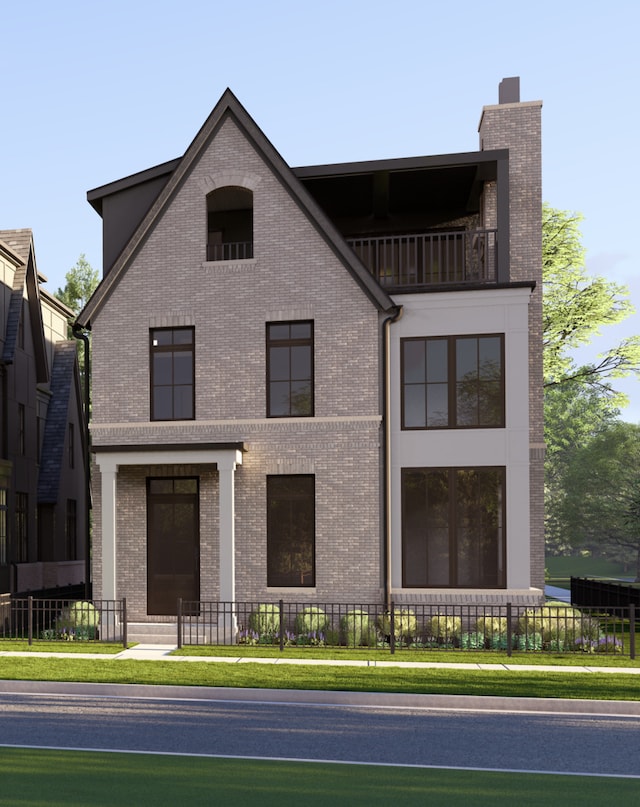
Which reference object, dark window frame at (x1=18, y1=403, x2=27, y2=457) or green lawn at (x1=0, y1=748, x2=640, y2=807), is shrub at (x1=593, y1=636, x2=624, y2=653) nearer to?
green lawn at (x1=0, y1=748, x2=640, y2=807)

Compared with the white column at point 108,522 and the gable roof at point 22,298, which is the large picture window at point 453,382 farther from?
the gable roof at point 22,298

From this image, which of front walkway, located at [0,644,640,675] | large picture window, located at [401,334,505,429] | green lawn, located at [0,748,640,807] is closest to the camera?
green lawn, located at [0,748,640,807]

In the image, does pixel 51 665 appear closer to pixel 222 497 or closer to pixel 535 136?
pixel 222 497

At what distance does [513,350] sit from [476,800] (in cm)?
1367

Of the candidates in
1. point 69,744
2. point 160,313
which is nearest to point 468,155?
point 160,313

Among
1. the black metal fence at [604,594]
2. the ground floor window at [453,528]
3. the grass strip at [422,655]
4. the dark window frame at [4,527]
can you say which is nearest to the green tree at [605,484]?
the black metal fence at [604,594]

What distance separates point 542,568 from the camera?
20.5m

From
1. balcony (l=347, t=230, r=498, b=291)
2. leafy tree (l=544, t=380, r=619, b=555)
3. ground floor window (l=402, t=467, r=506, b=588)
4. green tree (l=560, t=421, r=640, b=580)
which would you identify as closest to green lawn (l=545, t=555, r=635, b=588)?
leafy tree (l=544, t=380, r=619, b=555)

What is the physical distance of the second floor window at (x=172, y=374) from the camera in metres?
21.3

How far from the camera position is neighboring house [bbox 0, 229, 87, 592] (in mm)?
29484

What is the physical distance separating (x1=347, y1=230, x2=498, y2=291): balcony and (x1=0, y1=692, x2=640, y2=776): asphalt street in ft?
37.7

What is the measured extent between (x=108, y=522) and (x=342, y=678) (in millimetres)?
8541

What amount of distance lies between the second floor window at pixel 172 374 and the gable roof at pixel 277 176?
6.00 feet

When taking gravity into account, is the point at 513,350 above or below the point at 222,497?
above
